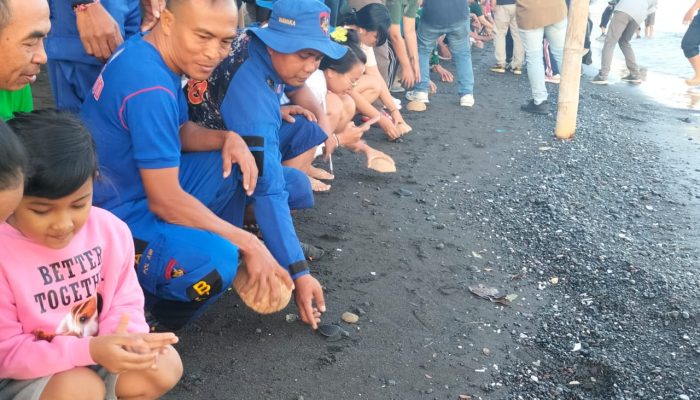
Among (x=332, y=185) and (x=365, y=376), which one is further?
(x=332, y=185)

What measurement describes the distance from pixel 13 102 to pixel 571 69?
5.03 metres

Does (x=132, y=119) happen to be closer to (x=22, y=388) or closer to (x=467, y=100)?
(x=22, y=388)

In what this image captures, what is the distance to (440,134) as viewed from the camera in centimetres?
619

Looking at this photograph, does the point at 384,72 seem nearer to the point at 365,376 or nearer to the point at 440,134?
the point at 440,134

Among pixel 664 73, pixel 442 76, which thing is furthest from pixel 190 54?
pixel 664 73

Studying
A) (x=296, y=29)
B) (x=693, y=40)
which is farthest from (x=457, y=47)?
(x=296, y=29)

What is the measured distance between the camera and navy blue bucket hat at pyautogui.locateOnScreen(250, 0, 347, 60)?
2912 millimetres

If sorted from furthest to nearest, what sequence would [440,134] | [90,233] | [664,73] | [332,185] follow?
[664,73] < [440,134] < [332,185] < [90,233]

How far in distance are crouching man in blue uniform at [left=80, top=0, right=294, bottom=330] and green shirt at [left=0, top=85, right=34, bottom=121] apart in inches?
8.0

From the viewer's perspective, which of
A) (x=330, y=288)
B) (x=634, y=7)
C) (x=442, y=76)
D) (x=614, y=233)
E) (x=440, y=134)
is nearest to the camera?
(x=330, y=288)

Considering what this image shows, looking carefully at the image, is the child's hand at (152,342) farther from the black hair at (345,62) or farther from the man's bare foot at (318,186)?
the black hair at (345,62)

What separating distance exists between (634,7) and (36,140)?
9415mm

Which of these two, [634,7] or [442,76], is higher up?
[634,7]

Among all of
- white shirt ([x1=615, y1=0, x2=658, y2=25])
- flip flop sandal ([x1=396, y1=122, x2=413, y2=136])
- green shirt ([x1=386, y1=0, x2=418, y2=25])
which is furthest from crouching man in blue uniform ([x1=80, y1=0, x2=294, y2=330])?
white shirt ([x1=615, y1=0, x2=658, y2=25])
